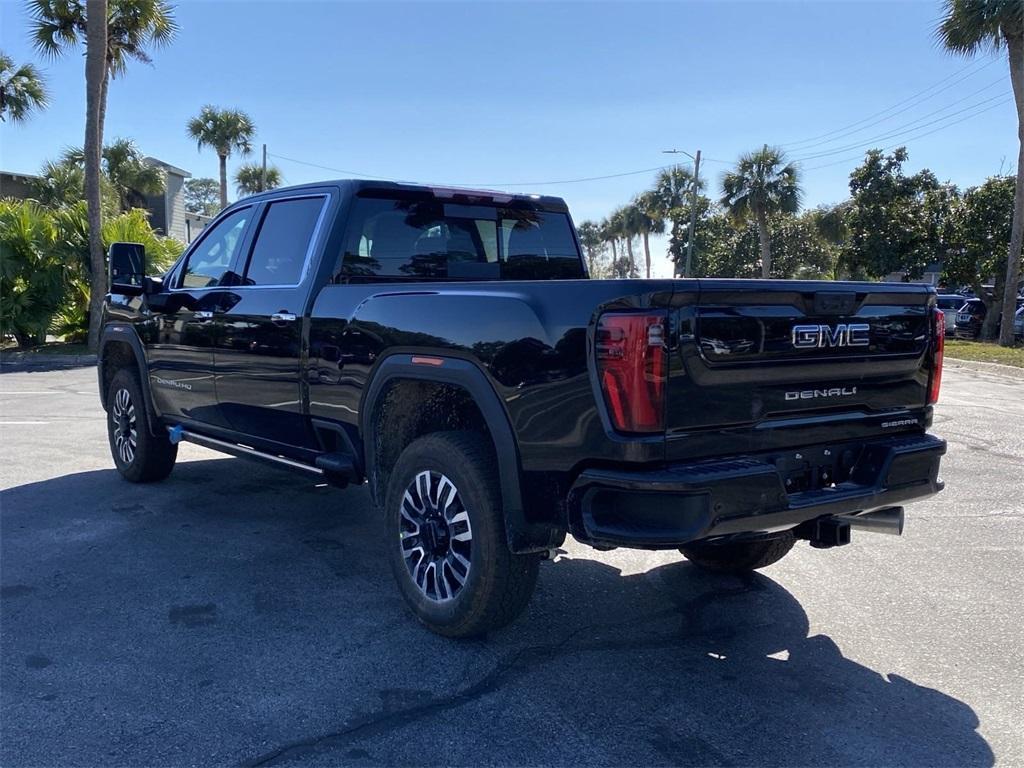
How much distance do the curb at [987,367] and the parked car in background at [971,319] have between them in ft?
30.2

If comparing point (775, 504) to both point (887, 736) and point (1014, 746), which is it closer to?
point (887, 736)

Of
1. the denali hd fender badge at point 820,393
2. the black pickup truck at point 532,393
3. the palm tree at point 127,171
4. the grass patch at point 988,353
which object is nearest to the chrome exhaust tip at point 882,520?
the black pickup truck at point 532,393

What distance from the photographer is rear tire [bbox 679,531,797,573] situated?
4.45 meters

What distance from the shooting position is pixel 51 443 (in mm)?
8367

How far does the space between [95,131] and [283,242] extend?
15.7 m

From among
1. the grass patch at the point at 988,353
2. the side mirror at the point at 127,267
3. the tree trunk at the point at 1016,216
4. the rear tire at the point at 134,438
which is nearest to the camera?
the side mirror at the point at 127,267

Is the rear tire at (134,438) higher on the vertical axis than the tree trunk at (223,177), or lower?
lower

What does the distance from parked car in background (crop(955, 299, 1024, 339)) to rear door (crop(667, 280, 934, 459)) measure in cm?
2817

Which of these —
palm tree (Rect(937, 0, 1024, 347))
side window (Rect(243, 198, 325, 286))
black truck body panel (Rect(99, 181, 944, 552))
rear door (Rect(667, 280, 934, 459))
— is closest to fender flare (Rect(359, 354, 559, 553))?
black truck body panel (Rect(99, 181, 944, 552))

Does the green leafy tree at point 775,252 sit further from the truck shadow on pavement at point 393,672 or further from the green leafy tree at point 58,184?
the truck shadow on pavement at point 393,672

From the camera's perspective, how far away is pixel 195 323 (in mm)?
5602

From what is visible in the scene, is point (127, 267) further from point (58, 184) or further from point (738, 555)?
point (58, 184)

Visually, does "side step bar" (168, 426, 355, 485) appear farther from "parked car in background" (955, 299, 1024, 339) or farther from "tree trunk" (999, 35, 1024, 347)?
"parked car in background" (955, 299, 1024, 339)

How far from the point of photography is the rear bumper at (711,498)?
9.96ft
